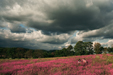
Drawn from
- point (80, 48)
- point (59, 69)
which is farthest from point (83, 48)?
point (59, 69)

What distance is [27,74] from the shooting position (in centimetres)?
805

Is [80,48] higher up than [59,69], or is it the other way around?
[80,48]

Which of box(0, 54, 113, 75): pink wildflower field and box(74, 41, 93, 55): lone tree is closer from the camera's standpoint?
box(0, 54, 113, 75): pink wildflower field

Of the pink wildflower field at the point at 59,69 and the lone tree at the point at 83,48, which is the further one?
the lone tree at the point at 83,48

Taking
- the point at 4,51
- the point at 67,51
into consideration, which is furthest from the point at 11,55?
the point at 67,51

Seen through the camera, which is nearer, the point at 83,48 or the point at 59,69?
the point at 59,69

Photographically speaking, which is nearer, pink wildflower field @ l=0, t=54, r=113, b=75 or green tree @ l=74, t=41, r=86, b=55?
pink wildflower field @ l=0, t=54, r=113, b=75

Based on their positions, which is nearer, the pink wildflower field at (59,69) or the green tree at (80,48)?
the pink wildflower field at (59,69)

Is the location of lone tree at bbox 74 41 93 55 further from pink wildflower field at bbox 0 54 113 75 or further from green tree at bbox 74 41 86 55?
pink wildflower field at bbox 0 54 113 75

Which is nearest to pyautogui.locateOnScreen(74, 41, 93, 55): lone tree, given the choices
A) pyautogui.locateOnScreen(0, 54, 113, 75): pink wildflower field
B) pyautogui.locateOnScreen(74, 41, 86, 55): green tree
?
pyautogui.locateOnScreen(74, 41, 86, 55): green tree

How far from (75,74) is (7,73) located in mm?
7769

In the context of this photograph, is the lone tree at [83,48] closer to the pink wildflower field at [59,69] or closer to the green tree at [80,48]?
the green tree at [80,48]

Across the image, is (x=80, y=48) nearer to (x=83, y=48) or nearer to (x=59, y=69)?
(x=83, y=48)

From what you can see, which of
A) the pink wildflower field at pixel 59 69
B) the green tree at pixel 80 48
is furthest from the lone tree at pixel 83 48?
the pink wildflower field at pixel 59 69
